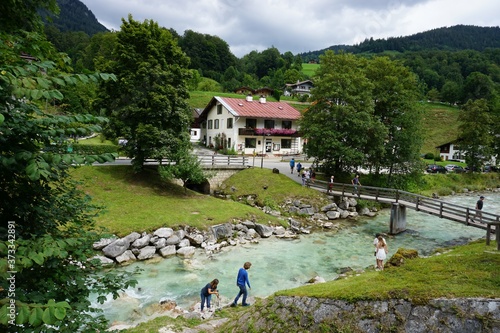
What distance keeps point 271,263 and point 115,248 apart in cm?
879

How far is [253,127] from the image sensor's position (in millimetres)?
52375

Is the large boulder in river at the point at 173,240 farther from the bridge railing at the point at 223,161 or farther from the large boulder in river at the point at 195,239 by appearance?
the bridge railing at the point at 223,161

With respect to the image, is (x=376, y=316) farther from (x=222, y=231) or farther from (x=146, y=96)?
(x=146, y=96)

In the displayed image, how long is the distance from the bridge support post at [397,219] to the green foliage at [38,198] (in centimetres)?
2435

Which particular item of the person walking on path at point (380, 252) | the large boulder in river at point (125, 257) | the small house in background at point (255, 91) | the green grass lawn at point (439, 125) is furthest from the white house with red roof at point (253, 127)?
the green grass lawn at point (439, 125)

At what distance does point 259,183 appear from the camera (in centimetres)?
3278

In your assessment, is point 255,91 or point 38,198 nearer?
point 38,198

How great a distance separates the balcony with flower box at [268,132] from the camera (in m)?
51.0

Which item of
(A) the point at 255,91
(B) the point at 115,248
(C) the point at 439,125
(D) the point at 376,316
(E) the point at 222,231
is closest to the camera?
(D) the point at 376,316

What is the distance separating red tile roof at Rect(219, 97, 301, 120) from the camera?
51406mm

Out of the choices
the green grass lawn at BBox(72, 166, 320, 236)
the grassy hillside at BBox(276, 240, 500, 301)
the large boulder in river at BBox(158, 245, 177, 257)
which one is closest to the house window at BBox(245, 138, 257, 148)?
the green grass lawn at BBox(72, 166, 320, 236)

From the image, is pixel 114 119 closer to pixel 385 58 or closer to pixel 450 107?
pixel 385 58

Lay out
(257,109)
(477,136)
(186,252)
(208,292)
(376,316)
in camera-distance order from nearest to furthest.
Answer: (376,316)
(208,292)
(186,252)
(477,136)
(257,109)

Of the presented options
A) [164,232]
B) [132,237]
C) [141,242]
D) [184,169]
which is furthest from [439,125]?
[132,237]
